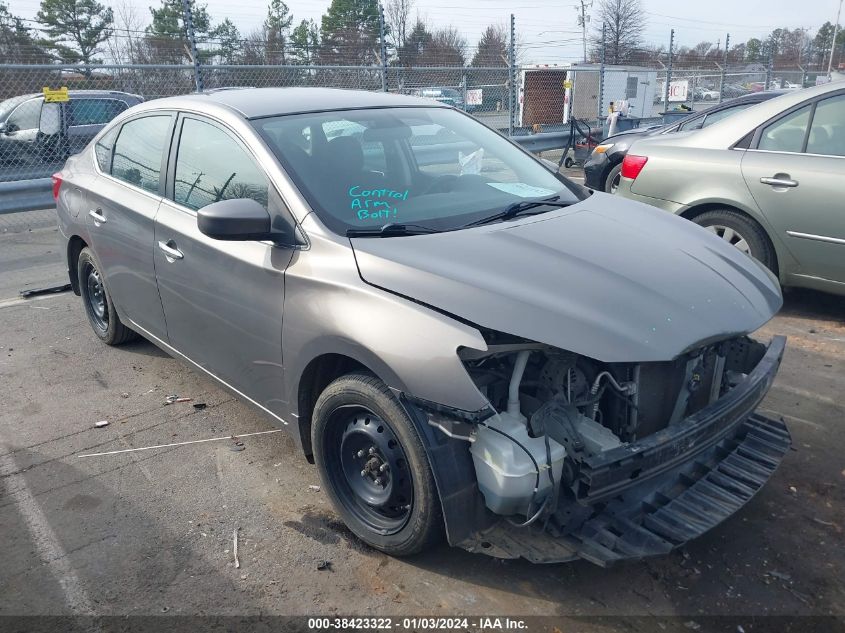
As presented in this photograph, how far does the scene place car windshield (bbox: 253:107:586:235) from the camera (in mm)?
3115

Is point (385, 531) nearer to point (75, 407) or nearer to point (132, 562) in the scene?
point (132, 562)

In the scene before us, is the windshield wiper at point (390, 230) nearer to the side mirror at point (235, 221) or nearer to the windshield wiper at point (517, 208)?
the windshield wiper at point (517, 208)

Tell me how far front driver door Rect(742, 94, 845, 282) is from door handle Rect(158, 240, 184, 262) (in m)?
4.06

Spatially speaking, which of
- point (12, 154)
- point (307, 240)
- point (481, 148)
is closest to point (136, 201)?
point (307, 240)

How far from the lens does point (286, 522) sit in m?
3.16

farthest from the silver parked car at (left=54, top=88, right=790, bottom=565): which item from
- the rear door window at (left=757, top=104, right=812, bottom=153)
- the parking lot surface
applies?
the rear door window at (left=757, top=104, right=812, bottom=153)

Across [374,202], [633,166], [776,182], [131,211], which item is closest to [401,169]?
[374,202]

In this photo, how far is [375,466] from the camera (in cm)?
284

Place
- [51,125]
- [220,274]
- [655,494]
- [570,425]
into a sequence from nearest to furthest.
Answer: [570,425] → [655,494] → [220,274] → [51,125]

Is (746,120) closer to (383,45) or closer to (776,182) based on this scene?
(776,182)

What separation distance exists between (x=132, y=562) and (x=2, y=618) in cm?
47

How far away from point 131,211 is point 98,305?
1430mm

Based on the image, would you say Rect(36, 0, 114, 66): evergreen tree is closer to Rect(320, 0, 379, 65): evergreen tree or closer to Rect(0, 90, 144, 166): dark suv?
Rect(0, 90, 144, 166): dark suv

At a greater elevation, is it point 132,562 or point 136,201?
point 136,201
